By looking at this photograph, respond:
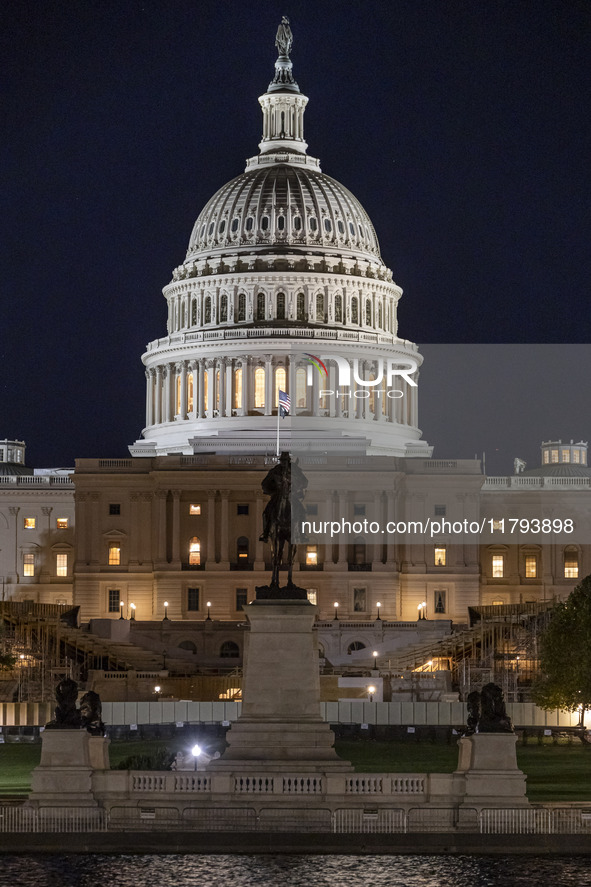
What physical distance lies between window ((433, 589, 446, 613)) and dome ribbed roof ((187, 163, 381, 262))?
39.3 metres

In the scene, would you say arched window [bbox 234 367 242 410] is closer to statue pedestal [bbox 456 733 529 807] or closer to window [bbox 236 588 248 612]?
window [bbox 236 588 248 612]

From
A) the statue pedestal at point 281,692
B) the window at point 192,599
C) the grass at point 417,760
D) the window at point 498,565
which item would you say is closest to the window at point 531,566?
the window at point 498,565

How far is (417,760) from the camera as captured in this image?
65750mm

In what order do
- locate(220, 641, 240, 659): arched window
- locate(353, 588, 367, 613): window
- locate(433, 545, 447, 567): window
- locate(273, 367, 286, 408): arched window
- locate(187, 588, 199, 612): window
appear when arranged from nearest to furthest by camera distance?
locate(220, 641, 240, 659): arched window → locate(187, 588, 199, 612): window → locate(353, 588, 367, 613): window → locate(433, 545, 447, 567): window → locate(273, 367, 286, 408): arched window

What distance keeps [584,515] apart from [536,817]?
355 feet

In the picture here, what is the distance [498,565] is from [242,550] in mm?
19991

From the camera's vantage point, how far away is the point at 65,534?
152500 mm

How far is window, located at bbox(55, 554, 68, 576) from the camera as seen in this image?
150m

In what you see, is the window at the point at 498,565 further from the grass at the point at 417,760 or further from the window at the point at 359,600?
the grass at the point at 417,760

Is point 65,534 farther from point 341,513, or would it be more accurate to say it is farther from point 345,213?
point 345,213

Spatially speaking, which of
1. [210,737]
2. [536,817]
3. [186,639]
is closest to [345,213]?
[186,639]

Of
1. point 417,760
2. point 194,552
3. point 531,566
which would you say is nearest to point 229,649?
point 194,552

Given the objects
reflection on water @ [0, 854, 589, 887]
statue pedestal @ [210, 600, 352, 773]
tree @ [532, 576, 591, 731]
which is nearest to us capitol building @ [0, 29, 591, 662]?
tree @ [532, 576, 591, 731]

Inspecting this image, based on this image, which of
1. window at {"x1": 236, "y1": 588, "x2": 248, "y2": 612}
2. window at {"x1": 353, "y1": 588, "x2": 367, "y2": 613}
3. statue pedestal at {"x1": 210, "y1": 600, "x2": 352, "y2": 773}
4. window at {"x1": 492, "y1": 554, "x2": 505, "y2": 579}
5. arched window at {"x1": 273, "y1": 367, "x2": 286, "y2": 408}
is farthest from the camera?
arched window at {"x1": 273, "y1": 367, "x2": 286, "y2": 408}
